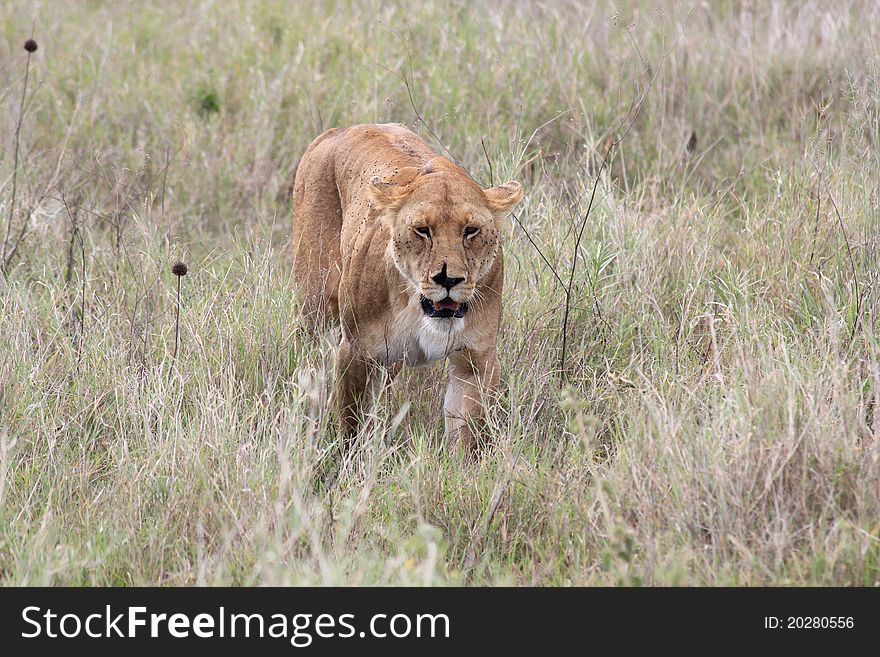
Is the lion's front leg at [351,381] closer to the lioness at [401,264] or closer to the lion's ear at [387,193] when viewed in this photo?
the lioness at [401,264]

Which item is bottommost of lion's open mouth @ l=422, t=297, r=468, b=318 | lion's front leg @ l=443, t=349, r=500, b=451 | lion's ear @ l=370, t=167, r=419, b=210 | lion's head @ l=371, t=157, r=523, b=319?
lion's front leg @ l=443, t=349, r=500, b=451

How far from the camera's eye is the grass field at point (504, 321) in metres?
3.63

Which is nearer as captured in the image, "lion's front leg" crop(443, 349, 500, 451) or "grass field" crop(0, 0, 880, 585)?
"grass field" crop(0, 0, 880, 585)

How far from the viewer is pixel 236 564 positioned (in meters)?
3.52

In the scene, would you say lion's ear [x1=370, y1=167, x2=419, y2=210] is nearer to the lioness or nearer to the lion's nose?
the lioness

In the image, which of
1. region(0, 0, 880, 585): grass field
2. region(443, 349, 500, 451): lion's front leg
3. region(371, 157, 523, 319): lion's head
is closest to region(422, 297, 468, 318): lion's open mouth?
region(371, 157, 523, 319): lion's head

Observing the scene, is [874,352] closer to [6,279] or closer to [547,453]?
[547,453]

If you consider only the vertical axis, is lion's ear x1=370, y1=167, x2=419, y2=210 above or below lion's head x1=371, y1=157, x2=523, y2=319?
above

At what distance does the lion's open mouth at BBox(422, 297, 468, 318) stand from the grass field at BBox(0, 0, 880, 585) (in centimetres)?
41

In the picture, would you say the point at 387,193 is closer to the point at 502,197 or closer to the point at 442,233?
the point at 442,233

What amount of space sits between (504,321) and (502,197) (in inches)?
35.8

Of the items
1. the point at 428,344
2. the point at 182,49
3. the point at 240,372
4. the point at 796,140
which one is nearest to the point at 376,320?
the point at 428,344

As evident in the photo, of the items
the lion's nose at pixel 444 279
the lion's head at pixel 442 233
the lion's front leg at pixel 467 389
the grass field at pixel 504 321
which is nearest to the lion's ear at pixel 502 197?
the lion's head at pixel 442 233

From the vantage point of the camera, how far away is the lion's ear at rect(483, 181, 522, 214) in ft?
14.4
